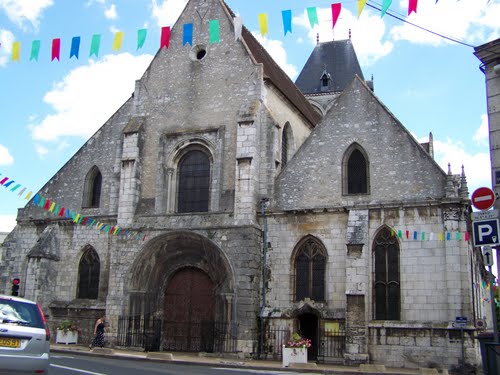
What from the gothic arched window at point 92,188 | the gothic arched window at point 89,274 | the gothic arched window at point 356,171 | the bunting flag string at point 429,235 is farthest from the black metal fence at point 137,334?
the bunting flag string at point 429,235

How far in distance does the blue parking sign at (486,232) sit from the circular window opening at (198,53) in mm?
14419

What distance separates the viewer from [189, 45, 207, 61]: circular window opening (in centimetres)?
2219

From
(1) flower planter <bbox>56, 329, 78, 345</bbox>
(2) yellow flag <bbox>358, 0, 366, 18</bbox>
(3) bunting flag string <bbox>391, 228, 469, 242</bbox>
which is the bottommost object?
(1) flower planter <bbox>56, 329, 78, 345</bbox>

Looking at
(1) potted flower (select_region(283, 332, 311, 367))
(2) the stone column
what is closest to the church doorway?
(2) the stone column

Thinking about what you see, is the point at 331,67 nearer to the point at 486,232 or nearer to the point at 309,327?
the point at 309,327

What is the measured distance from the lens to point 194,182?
2152 centimetres

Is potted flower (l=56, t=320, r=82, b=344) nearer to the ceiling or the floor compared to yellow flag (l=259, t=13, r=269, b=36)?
nearer to the floor

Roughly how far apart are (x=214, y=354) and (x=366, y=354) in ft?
15.3

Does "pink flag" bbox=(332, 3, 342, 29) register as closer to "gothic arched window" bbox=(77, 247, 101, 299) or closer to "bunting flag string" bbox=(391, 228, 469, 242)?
"bunting flag string" bbox=(391, 228, 469, 242)

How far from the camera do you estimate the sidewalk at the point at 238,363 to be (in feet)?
50.9

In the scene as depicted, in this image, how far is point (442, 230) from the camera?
58.1 feet

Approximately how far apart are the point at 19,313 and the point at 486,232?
7457mm

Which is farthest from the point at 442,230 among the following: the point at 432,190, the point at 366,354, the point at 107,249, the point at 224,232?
the point at 107,249

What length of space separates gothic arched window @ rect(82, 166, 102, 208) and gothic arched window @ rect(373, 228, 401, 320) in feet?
37.0
